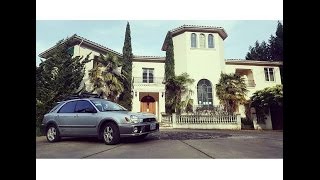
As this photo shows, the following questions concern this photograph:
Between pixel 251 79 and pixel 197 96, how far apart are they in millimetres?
2120

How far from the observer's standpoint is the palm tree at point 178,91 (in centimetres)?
1009

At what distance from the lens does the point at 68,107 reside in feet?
27.2

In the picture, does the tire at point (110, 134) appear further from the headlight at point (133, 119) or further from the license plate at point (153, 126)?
the license plate at point (153, 126)

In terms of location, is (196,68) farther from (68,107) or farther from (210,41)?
(68,107)

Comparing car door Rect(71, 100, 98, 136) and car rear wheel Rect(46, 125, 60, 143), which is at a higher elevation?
car door Rect(71, 100, 98, 136)

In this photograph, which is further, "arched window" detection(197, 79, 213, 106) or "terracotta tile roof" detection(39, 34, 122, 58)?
"arched window" detection(197, 79, 213, 106)

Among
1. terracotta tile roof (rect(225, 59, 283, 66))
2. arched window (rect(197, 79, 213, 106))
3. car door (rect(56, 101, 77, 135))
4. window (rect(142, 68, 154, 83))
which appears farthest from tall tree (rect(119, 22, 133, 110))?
terracotta tile roof (rect(225, 59, 283, 66))

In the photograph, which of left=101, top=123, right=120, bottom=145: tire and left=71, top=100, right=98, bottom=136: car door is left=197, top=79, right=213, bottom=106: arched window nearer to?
left=101, top=123, right=120, bottom=145: tire

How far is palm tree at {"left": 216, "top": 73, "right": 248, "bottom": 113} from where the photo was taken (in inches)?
391

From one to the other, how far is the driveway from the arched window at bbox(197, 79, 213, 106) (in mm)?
1904

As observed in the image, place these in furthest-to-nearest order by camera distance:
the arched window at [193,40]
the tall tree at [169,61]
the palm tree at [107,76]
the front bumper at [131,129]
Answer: the arched window at [193,40], the tall tree at [169,61], the palm tree at [107,76], the front bumper at [131,129]

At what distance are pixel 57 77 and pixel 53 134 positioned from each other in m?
1.91

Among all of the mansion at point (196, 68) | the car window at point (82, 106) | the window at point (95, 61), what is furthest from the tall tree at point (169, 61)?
the car window at point (82, 106)

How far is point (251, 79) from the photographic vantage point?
1049 centimetres
